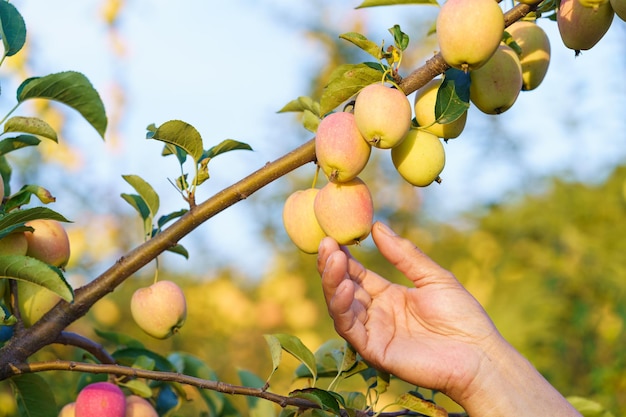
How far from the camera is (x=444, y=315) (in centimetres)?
98

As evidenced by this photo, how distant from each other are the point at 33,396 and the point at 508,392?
63cm

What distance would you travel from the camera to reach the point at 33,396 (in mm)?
922

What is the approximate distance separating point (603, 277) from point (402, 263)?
1828 millimetres

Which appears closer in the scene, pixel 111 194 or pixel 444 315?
pixel 444 315

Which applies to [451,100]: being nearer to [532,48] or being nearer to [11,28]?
[532,48]

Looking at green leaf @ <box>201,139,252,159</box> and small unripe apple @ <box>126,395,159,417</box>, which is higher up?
green leaf @ <box>201,139,252,159</box>

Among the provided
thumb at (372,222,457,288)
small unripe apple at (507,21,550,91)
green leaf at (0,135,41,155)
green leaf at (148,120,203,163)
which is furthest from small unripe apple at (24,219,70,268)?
small unripe apple at (507,21,550,91)

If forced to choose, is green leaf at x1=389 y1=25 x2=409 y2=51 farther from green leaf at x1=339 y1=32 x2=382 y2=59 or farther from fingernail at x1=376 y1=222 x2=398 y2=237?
fingernail at x1=376 y1=222 x2=398 y2=237

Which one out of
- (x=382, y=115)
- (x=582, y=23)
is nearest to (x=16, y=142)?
(x=382, y=115)

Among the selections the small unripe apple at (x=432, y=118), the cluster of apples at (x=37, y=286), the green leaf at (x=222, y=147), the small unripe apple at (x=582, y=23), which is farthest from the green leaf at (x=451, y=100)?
the cluster of apples at (x=37, y=286)

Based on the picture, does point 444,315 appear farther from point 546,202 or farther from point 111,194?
point 111,194

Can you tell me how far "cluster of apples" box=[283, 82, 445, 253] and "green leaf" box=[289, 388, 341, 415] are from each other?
0.62 feet

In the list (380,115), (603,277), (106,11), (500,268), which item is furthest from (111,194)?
(380,115)

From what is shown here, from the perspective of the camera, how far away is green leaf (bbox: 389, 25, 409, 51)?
83 cm
